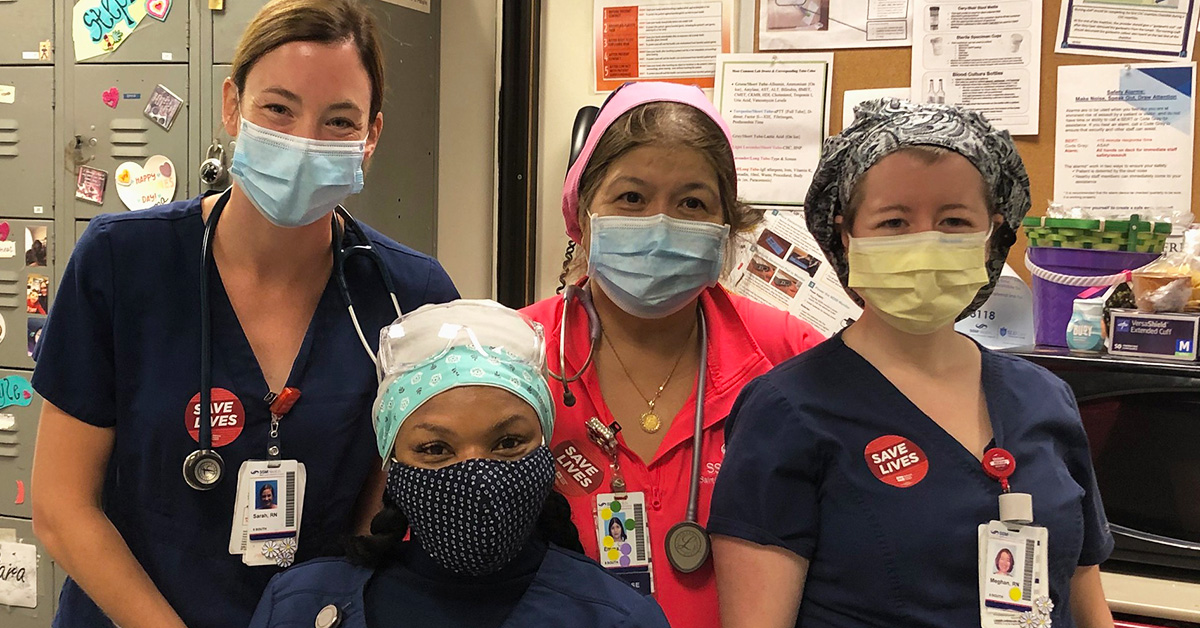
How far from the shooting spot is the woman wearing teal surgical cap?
1.12 meters

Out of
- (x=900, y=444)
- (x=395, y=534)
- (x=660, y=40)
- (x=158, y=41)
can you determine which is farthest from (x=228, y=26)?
(x=900, y=444)

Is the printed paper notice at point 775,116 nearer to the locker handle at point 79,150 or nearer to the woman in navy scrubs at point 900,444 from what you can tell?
the woman in navy scrubs at point 900,444

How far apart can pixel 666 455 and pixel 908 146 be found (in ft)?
1.88

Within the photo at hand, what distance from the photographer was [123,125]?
2.58 metres

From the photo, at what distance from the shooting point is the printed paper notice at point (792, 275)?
8.16ft

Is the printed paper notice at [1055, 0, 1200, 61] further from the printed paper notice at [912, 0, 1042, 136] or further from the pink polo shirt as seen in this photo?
the pink polo shirt

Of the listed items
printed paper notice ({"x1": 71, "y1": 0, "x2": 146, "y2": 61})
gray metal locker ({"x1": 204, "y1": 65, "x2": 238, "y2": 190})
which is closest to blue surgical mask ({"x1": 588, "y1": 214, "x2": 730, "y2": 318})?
gray metal locker ({"x1": 204, "y1": 65, "x2": 238, "y2": 190})

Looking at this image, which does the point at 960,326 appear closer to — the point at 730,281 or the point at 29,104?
the point at 730,281

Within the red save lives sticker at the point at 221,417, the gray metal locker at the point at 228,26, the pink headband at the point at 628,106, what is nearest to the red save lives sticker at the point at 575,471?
the pink headband at the point at 628,106

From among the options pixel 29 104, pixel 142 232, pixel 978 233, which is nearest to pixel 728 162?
pixel 978 233

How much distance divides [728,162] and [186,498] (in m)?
0.97

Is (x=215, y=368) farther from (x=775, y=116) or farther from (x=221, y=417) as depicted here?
(x=775, y=116)

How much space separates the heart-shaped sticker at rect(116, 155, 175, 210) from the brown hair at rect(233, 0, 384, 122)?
1.27 metres

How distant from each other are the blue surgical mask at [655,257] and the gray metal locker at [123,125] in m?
1.60
